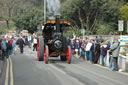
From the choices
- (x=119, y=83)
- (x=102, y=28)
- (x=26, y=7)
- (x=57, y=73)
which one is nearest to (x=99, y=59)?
(x=57, y=73)

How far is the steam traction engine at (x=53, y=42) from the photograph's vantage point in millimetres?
19000

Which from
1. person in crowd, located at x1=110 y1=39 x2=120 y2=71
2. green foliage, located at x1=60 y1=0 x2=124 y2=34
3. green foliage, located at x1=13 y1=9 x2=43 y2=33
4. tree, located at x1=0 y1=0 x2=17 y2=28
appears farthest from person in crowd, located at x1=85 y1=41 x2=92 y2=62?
tree, located at x1=0 y1=0 x2=17 y2=28

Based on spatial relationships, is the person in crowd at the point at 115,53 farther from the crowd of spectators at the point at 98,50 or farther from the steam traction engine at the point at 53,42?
the steam traction engine at the point at 53,42

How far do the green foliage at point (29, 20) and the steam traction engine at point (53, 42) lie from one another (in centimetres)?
3658

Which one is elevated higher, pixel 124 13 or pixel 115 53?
pixel 124 13

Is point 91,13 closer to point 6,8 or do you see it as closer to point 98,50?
point 6,8

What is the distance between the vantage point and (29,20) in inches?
2260

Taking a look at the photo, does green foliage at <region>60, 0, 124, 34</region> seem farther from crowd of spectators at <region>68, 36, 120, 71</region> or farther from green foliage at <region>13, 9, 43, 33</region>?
crowd of spectators at <region>68, 36, 120, 71</region>

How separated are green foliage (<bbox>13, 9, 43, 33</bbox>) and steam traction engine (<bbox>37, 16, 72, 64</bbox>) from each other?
3658cm

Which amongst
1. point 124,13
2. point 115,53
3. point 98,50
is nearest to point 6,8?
point 124,13

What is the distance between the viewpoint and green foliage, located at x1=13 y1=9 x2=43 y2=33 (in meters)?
57.0

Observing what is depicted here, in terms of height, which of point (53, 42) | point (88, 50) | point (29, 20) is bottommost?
point (88, 50)

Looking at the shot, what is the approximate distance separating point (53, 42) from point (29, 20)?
128 ft

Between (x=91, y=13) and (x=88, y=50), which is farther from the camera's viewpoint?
(x=91, y=13)
